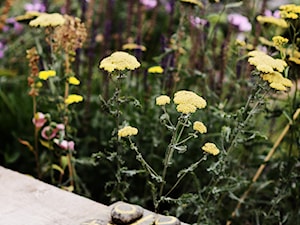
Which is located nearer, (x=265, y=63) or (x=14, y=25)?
(x=265, y=63)

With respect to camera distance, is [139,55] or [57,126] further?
[139,55]

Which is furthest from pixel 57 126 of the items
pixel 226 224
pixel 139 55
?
pixel 226 224

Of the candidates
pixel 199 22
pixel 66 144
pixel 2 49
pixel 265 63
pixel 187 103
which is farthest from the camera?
pixel 2 49

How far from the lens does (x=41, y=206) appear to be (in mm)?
1466

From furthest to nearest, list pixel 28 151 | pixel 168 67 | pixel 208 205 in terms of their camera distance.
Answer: pixel 28 151 < pixel 168 67 < pixel 208 205

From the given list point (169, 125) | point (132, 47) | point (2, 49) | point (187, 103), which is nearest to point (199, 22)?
point (132, 47)

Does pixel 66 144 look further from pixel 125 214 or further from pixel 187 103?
pixel 187 103

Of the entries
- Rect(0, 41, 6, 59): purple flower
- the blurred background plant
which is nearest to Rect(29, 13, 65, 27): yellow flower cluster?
the blurred background plant

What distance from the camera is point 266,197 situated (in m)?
2.06

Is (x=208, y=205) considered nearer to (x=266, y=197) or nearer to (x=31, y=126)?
(x=266, y=197)

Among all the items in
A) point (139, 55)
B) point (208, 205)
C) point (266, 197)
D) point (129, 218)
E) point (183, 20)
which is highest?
point (183, 20)

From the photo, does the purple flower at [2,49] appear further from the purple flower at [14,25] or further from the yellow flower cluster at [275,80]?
the yellow flower cluster at [275,80]

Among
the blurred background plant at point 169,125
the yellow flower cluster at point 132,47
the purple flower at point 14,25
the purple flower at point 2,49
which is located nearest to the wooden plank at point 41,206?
the blurred background plant at point 169,125

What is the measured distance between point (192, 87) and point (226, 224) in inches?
28.8
